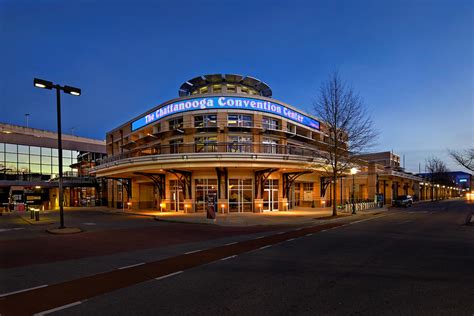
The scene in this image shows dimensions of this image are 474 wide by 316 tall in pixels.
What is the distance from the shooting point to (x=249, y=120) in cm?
3080

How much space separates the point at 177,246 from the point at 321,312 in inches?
315

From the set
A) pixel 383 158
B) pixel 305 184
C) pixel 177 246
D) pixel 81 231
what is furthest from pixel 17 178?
pixel 383 158

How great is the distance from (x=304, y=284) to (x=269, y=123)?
26146 millimetres

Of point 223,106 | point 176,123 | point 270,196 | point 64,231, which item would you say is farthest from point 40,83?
point 270,196

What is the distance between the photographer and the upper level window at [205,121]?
3014 cm

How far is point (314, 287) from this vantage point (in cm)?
660

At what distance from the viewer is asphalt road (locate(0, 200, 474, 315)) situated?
5.43m

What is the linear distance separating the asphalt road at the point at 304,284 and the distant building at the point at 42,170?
1919 inches

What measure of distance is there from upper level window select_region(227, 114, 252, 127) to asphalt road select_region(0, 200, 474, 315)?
20.1 m

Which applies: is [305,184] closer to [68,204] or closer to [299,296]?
[299,296]

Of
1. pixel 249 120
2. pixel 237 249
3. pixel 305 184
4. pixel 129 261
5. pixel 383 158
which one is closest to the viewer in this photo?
pixel 129 261

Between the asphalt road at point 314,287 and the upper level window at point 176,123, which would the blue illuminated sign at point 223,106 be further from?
the asphalt road at point 314,287

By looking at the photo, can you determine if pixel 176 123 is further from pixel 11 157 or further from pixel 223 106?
pixel 11 157

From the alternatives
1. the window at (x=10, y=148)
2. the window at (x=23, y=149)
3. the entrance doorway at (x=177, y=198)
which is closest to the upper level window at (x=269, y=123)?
the entrance doorway at (x=177, y=198)
